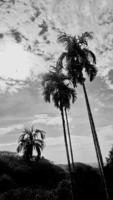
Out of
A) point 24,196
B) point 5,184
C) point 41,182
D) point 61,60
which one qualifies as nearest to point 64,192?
point 24,196

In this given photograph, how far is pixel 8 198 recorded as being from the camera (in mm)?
31250

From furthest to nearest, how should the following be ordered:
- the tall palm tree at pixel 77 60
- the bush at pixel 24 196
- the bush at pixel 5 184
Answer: the bush at pixel 5 184, the bush at pixel 24 196, the tall palm tree at pixel 77 60

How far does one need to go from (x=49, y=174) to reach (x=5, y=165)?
12.3 metres

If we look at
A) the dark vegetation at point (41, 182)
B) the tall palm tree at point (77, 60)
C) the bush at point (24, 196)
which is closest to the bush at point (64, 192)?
the dark vegetation at point (41, 182)

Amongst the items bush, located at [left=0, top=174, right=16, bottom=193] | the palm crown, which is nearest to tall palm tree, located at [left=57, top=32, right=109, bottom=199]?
the palm crown

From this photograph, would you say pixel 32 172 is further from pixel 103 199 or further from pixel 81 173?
pixel 103 199

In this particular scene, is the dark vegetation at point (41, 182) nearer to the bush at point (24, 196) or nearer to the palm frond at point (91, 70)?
the bush at point (24, 196)

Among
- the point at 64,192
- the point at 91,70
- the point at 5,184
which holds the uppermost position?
the point at 91,70

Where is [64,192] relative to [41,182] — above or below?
below

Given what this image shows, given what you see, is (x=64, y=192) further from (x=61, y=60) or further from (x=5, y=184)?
(x=5, y=184)

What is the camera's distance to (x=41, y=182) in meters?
50.2

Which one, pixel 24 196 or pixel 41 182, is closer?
pixel 24 196

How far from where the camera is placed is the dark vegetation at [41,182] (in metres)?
24.8

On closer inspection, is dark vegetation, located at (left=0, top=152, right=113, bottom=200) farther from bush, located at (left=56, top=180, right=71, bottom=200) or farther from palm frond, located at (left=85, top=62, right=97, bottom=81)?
palm frond, located at (left=85, top=62, right=97, bottom=81)
